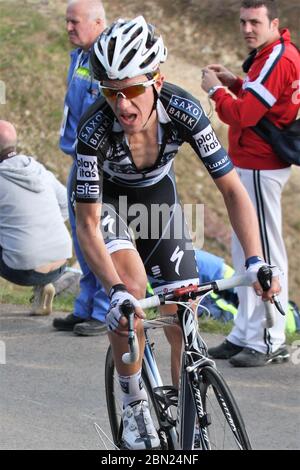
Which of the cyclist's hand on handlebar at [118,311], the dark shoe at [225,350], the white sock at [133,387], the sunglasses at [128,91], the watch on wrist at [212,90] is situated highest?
the sunglasses at [128,91]

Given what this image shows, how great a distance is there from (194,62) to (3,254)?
1227 centimetres

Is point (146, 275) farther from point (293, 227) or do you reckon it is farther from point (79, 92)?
point (293, 227)

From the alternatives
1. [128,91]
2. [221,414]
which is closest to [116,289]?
[221,414]

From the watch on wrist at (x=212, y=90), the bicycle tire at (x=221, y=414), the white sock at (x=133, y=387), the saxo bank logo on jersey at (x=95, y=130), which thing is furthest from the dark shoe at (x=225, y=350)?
the saxo bank logo on jersey at (x=95, y=130)

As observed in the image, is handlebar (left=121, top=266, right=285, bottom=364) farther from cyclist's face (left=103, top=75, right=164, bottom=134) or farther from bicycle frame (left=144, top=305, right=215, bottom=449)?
cyclist's face (left=103, top=75, right=164, bottom=134)

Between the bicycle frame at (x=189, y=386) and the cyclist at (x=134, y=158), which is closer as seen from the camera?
the bicycle frame at (x=189, y=386)

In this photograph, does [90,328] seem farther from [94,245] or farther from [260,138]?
[94,245]

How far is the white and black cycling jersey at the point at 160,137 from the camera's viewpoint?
16.8ft

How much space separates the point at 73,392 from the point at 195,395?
2.35 meters

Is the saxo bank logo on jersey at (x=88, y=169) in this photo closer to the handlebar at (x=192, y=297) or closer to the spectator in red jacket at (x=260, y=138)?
the handlebar at (x=192, y=297)

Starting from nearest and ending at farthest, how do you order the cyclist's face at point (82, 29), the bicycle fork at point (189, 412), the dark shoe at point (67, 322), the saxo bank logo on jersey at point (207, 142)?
the bicycle fork at point (189, 412), the saxo bank logo on jersey at point (207, 142), the cyclist's face at point (82, 29), the dark shoe at point (67, 322)

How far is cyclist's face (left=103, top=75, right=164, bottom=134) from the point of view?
497 centimetres

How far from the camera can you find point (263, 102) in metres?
7.09

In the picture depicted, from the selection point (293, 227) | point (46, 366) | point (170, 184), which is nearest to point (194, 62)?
point (293, 227)
